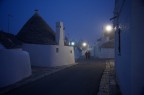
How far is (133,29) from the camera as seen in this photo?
261 inches

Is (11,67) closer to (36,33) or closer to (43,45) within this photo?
(43,45)

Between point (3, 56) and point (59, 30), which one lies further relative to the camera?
point (59, 30)

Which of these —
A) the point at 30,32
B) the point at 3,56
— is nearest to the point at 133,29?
A: the point at 3,56

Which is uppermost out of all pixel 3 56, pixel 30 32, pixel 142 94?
pixel 30 32

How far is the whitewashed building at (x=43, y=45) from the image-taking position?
3097cm

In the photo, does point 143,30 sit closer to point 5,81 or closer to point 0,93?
point 0,93

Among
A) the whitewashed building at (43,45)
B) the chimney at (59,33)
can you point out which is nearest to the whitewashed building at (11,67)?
the whitewashed building at (43,45)

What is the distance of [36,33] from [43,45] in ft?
15.8

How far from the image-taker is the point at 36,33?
35656 millimetres

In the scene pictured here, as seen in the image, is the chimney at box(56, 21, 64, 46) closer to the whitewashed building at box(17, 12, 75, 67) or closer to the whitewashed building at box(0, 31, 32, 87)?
the whitewashed building at box(17, 12, 75, 67)

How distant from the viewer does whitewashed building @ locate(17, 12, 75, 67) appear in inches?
1219

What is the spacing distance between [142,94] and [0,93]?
7.51 meters

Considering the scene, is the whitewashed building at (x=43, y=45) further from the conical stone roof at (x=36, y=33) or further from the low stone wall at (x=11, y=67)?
the low stone wall at (x=11, y=67)

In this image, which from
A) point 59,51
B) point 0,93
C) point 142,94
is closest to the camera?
point 142,94
